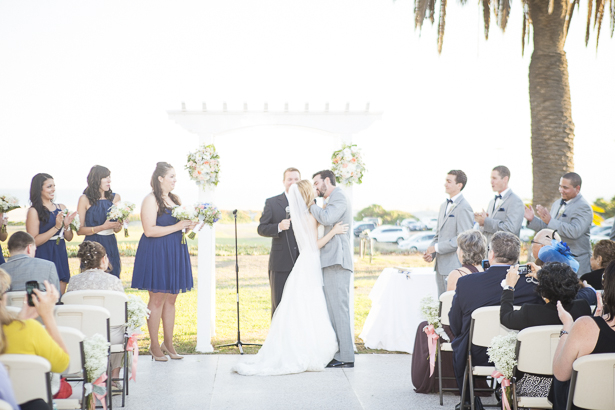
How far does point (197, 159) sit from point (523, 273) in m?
3.71

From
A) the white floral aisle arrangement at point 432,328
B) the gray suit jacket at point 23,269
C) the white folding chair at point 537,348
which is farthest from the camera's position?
the white floral aisle arrangement at point 432,328

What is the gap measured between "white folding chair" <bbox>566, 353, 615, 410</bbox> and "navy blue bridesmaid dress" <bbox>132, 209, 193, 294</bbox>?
3969 mm

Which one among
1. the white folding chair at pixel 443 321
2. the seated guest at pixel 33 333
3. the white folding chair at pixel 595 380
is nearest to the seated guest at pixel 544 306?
the white folding chair at pixel 595 380

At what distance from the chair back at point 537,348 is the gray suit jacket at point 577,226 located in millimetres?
2693

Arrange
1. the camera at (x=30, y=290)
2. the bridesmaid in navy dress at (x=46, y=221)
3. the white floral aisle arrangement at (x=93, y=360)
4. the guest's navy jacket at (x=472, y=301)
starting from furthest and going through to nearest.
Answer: the bridesmaid in navy dress at (x=46, y=221) < the guest's navy jacket at (x=472, y=301) < the white floral aisle arrangement at (x=93, y=360) < the camera at (x=30, y=290)

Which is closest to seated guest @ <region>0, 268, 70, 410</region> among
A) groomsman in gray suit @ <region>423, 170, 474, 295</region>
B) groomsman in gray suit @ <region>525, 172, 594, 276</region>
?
groomsman in gray suit @ <region>423, 170, 474, 295</region>

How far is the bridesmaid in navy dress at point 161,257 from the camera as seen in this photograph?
216 inches

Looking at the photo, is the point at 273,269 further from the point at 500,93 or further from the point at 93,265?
the point at 500,93

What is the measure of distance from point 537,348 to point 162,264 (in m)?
3.68

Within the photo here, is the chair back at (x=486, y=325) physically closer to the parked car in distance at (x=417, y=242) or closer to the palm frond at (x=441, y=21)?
the palm frond at (x=441, y=21)

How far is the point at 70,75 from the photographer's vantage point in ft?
41.7

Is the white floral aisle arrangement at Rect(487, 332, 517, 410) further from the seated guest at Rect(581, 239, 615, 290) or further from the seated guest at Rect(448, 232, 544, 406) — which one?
the seated guest at Rect(581, 239, 615, 290)

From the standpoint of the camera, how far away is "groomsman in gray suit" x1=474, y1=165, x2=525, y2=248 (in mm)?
5652

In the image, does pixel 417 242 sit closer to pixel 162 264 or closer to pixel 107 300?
pixel 162 264
